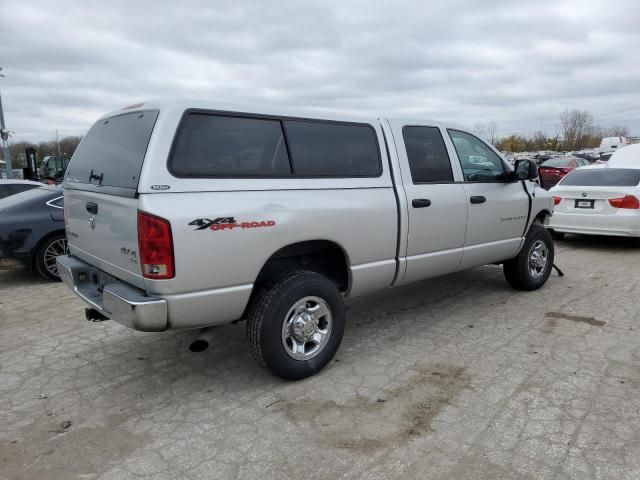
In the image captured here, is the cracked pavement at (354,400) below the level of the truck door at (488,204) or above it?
below

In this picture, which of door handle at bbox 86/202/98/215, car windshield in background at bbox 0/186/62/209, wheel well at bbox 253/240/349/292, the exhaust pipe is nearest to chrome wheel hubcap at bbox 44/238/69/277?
car windshield in background at bbox 0/186/62/209

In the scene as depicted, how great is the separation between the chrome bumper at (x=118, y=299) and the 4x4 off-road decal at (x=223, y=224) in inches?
20.2

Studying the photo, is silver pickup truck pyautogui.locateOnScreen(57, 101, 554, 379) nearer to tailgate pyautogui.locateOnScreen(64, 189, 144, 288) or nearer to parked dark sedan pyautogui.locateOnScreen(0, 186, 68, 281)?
tailgate pyautogui.locateOnScreen(64, 189, 144, 288)

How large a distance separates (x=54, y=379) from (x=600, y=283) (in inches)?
244

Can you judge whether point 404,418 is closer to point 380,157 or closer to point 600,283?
point 380,157

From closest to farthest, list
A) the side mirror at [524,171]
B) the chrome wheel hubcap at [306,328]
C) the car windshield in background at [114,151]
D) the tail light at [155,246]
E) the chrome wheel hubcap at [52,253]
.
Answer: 1. the tail light at [155,246]
2. the car windshield in background at [114,151]
3. the chrome wheel hubcap at [306,328]
4. the side mirror at [524,171]
5. the chrome wheel hubcap at [52,253]

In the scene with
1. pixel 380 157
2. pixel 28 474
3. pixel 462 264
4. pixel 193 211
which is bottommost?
pixel 28 474

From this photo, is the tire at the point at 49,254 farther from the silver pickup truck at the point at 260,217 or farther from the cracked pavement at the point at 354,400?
the silver pickup truck at the point at 260,217

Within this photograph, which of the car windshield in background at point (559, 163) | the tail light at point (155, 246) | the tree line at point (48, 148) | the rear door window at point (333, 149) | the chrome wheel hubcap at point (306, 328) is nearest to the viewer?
the tail light at point (155, 246)

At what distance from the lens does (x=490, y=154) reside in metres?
5.27

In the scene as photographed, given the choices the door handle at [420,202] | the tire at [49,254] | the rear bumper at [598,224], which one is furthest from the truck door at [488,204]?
the tire at [49,254]

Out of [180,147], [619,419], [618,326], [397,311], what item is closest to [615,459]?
[619,419]

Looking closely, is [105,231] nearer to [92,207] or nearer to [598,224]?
[92,207]

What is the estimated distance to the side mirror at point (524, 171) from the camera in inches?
206
